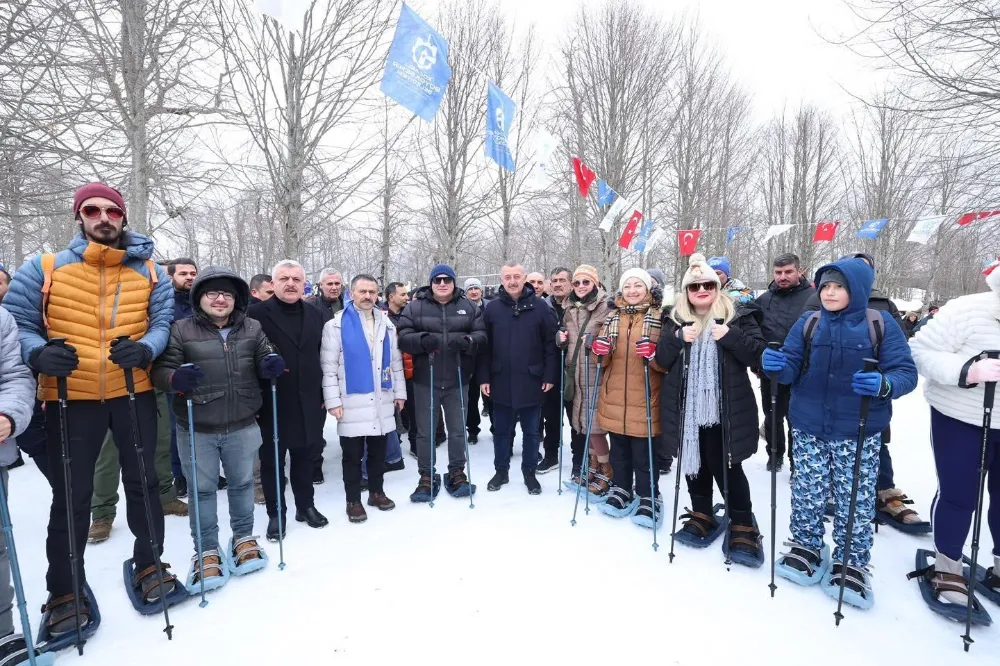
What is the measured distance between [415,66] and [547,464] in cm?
438

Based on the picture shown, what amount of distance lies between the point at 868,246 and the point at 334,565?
923 inches

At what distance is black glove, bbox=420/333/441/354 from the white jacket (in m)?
0.33

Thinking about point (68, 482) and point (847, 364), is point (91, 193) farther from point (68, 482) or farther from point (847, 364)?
point (847, 364)

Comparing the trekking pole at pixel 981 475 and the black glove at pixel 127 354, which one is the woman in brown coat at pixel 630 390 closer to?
the trekking pole at pixel 981 475

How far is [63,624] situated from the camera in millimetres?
2414

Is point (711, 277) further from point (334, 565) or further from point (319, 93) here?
point (319, 93)

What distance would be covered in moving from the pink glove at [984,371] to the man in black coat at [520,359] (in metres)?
2.71

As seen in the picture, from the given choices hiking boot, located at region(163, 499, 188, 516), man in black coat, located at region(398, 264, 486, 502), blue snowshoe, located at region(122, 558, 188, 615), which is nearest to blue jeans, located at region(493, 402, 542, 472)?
man in black coat, located at region(398, 264, 486, 502)

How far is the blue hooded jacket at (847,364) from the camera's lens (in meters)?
2.67

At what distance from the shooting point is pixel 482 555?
3223mm

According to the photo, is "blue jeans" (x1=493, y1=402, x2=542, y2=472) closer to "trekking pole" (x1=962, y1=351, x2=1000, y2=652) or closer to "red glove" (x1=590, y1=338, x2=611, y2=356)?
"red glove" (x1=590, y1=338, x2=611, y2=356)

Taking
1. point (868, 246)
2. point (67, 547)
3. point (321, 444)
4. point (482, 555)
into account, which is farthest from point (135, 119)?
point (868, 246)

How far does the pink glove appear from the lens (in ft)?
7.77

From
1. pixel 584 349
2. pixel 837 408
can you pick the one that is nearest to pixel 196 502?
pixel 584 349
